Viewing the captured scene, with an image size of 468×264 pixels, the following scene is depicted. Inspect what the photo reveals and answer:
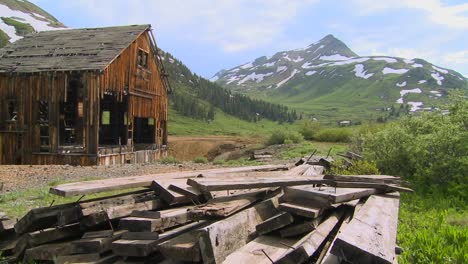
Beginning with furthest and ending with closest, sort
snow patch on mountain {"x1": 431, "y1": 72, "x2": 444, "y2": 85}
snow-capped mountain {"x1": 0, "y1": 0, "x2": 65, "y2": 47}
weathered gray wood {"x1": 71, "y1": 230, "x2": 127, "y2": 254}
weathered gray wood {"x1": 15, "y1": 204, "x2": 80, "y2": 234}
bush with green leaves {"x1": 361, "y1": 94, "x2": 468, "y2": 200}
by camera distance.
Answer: snow patch on mountain {"x1": 431, "y1": 72, "x2": 444, "y2": 85} < snow-capped mountain {"x1": 0, "y1": 0, "x2": 65, "y2": 47} < bush with green leaves {"x1": 361, "y1": 94, "x2": 468, "y2": 200} < weathered gray wood {"x1": 15, "y1": 204, "x2": 80, "y2": 234} < weathered gray wood {"x1": 71, "y1": 230, "x2": 127, "y2": 254}

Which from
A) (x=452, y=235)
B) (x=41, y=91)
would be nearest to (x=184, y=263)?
(x=452, y=235)

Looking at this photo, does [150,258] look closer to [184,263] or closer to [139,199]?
[184,263]

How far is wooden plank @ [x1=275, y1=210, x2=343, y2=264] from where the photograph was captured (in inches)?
151

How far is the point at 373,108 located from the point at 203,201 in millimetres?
130069

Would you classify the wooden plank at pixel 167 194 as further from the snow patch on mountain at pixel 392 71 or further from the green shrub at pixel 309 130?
the snow patch on mountain at pixel 392 71

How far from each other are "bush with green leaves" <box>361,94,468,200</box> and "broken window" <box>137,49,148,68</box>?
656 inches

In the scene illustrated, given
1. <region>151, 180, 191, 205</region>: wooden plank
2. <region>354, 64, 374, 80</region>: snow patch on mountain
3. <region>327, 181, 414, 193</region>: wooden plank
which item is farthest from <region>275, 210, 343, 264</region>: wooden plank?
<region>354, 64, 374, 80</region>: snow patch on mountain

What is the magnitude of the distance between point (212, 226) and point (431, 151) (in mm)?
9635

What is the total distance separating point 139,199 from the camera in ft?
18.6

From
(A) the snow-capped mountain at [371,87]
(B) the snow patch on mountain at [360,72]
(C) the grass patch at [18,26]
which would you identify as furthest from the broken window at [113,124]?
(B) the snow patch on mountain at [360,72]

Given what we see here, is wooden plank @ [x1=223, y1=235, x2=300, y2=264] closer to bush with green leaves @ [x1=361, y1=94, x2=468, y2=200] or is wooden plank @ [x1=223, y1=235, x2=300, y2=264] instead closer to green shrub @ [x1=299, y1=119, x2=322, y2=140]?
bush with green leaves @ [x1=361, y1=94, x2=468, y2=200]

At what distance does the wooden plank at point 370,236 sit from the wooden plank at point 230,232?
39.1 inches

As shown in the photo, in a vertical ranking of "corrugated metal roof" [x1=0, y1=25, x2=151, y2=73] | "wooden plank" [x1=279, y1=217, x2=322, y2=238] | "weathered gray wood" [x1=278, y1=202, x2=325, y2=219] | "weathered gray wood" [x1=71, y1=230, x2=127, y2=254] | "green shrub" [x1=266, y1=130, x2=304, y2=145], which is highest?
"corrugated metal roof" [x1=0, y1=25, x2=151, y2=73]

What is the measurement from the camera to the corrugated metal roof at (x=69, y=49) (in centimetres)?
2127
